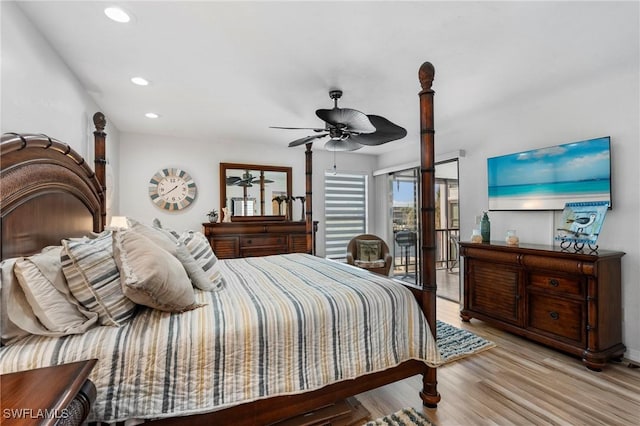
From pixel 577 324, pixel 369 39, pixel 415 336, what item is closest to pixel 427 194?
pixel 415 336

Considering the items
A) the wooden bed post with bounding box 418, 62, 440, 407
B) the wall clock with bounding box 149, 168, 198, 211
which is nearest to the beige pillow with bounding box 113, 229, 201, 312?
the wooden bed post with bounding box 418, 62, 440, 407

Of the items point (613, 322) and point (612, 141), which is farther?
point (612, 141)

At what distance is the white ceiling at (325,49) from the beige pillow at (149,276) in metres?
1.34

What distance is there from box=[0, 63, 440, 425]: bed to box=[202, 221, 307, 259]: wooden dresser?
6.88 feet

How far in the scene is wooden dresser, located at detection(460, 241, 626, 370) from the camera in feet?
7.61

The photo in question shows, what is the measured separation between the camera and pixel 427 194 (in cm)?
187

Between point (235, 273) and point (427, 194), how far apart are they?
5.13ft

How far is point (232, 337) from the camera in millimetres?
1314

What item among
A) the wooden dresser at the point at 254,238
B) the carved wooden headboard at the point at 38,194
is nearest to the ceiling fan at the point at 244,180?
the wooden dresser at the point at 254,238

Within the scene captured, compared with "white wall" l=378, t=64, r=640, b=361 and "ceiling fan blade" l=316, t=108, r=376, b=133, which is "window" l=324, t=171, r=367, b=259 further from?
"ceiling fan blade" l=316, t=108, r=376, b=133

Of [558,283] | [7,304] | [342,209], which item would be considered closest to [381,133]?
[558,283]

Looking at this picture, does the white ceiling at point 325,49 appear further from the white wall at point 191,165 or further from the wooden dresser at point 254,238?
the wooden dresser at point 254,238

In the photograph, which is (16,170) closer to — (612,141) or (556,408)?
(556,408)

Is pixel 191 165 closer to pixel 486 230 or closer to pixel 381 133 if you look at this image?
pixel 381 133
